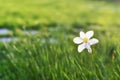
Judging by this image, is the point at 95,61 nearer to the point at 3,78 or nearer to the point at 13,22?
the point at 3,78

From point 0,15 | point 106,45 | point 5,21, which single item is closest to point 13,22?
point 5,21

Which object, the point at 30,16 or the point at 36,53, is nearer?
the point at 36,53

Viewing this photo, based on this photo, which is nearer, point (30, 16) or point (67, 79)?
point (67, 79)

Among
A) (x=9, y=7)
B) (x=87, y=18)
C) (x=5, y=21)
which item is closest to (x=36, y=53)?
(x=5, y=21)

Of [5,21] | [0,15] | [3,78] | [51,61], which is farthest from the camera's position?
[0,15]

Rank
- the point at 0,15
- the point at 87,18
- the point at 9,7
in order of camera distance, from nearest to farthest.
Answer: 1. the point at 0,15
2. the point at 87,18
3. the point at 9,7

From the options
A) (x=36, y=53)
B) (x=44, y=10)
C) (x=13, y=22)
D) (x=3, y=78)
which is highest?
(x=36, y=53)

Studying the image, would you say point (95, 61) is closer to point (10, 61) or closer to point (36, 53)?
point (36, 53)

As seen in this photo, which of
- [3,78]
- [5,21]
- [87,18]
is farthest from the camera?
[87,18]

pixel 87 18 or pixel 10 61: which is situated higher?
pixel 10 61
